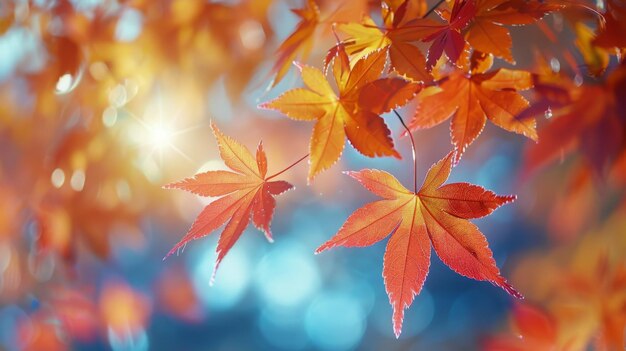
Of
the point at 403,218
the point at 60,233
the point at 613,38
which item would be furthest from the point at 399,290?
the point at 60,233

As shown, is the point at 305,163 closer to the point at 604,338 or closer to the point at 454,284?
the point at 604,338

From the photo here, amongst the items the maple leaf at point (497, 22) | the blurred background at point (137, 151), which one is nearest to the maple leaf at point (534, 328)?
the blurred background at point (137, 151)

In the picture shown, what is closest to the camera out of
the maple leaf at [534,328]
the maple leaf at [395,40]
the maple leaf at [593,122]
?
the maple leaf at [395,40]

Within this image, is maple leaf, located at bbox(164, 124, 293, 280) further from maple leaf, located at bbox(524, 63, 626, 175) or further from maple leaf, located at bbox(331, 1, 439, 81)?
maple leaf, located at bbox(524, 63, 626, 175)

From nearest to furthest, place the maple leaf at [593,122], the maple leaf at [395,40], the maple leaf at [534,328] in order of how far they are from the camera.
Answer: the maple leaf at [395,40]
the maple leaf at [593,122]
the maple leaf at [534,328]

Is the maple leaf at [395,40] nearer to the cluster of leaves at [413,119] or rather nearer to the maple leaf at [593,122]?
the cluster of leaves at [413,119]

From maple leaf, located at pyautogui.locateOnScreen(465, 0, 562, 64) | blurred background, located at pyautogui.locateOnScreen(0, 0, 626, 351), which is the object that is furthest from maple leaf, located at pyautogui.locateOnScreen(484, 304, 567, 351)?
maple leaf, located at pyautogui.locateOnScreen(465, 0, 562, 64)

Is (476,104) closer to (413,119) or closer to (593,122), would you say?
(413,119)
